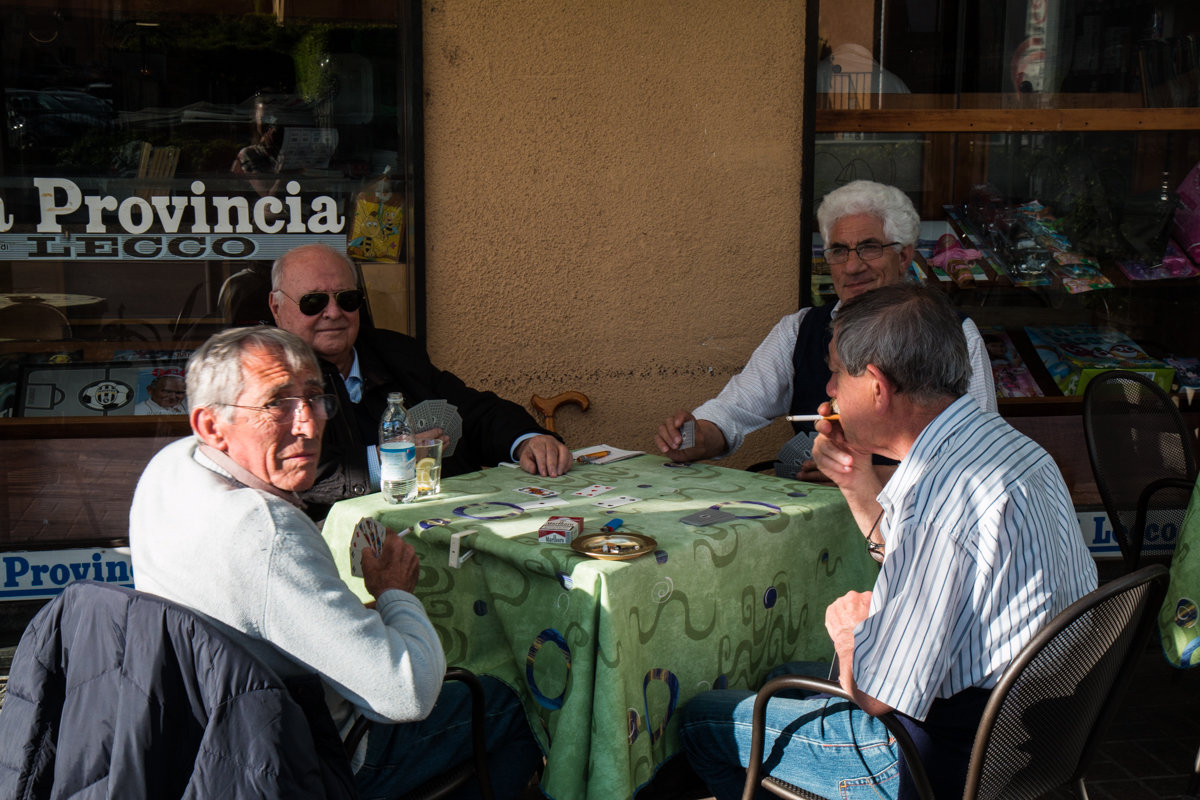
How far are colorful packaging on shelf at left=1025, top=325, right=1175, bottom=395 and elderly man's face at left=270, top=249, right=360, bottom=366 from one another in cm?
323

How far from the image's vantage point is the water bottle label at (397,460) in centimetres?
265

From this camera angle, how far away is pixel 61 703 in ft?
5.62

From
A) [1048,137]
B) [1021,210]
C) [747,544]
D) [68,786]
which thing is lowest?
[68,786]

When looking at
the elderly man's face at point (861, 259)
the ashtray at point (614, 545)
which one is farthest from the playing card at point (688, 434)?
the ashtray at point (614, 545)

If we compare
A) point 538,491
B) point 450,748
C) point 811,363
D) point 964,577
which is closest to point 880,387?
point 964,577

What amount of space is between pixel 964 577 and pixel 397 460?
4.59 ft

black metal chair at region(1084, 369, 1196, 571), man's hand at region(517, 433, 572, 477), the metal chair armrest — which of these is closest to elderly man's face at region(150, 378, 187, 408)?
man's hand at region(517, 433, 572, 477)

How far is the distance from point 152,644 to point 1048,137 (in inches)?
175

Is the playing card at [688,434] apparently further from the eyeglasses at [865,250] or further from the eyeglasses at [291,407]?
the eyeglasses at [291,407]

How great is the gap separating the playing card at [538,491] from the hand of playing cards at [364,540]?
0.57m

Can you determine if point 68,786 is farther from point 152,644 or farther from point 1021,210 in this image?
point 1021,210

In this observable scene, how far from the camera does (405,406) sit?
11.5 ft

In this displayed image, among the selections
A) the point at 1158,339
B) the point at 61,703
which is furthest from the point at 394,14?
the point at 1158,339

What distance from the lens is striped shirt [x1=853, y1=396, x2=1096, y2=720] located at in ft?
5.98
